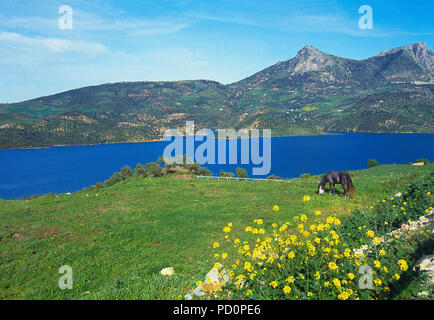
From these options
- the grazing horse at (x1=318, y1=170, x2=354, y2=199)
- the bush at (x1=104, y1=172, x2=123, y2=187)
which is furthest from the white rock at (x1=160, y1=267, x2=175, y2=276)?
the bush at (x1=104, y1=172, x2=123, y2=187)

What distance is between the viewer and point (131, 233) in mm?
14852

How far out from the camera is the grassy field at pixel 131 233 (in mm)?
9164

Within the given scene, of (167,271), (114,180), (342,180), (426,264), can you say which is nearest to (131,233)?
(167,271)

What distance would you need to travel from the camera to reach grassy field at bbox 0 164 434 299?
916 cm

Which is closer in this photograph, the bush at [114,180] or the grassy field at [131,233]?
the grassy field at [131,233]

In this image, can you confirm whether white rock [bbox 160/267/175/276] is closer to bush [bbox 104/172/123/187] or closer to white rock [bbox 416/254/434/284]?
white rock [bbox 416/254/434/284]

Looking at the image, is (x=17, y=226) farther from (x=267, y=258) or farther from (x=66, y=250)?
(x=267, y=258)

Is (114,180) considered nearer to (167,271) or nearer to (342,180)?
(342,180)

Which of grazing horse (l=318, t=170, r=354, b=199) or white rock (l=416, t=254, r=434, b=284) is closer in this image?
white rock (l=416, t=254, r=434, b=284)

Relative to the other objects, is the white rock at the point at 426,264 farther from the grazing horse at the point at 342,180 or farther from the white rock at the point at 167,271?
the grazing horse at the point at 342,180

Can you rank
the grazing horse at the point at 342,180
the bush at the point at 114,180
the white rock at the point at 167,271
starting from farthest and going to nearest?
1. the bush at the point at 114,180
2. the grazing horse at the point at 342,180
3. the white rock at the point at 167,271

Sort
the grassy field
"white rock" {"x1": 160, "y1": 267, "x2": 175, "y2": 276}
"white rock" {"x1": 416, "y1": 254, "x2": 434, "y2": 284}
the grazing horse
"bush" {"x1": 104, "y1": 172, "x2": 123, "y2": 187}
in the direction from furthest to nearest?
"bush" {"x1": 104, "y1": 172, "x2": 123, "y2": 187}
the grazing horse
"white rock" {"x1": 160, "y1": 267, "x2": 175, "y2": 276}
the grassy field
"white rock" {"x1": 416, "y1": 254, "x2": 434, "y2": 284}

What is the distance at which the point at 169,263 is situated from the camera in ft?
35.3

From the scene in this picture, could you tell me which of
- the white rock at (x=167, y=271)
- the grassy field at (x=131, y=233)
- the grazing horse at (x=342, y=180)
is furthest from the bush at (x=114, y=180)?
the white rock at (x=167, y=271)
